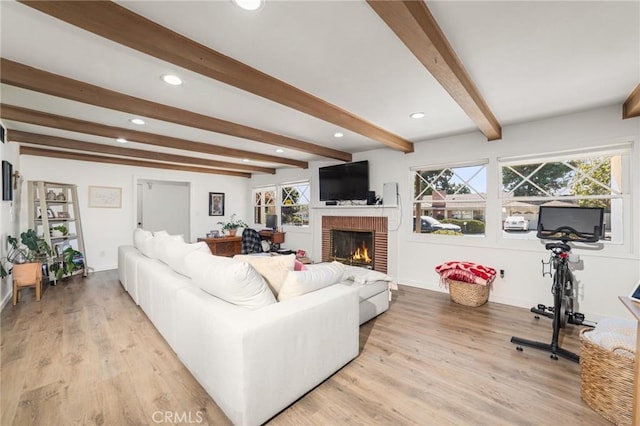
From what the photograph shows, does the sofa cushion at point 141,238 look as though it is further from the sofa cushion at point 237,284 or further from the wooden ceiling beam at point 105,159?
the wooden ceiling beam at point 105,159

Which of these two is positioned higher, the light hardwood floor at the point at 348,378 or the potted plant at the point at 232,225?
the potted plant at the point at 232,225

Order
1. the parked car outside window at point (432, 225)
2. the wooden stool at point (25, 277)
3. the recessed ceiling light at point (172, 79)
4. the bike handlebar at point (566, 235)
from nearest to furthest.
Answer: the recessed ceiling light at point (172, 79) < the bike handlebar at point (566, 235) < the wooden stool at point (25, 277) < the parked car outside window at point (432, 225)

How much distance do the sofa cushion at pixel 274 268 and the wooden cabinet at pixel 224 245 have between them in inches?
188

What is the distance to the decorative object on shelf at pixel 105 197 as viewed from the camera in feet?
17.7

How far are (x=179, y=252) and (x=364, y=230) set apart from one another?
321cm

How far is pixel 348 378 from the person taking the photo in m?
1.95

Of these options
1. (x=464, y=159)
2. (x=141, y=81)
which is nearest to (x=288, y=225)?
(x=464, y=159)

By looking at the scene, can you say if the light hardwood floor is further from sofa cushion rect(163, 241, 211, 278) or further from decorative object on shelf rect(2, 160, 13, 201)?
decorative object on shelf rect(2, 160, 13, 201)

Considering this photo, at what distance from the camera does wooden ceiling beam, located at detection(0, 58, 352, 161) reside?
1.99m

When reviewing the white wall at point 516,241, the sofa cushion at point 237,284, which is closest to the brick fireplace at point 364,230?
the white wall at point 516,241

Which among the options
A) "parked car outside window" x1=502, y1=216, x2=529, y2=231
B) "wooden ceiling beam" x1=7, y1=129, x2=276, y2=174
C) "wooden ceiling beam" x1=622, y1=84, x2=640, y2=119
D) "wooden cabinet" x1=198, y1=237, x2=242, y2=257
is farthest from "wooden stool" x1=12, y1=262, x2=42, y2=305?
"wooden ceiling beam" x1=622, y1=84, x2=640, y2=119

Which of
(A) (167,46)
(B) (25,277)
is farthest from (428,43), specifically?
(B) (25,277)

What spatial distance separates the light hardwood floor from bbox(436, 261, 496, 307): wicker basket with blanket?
41cm

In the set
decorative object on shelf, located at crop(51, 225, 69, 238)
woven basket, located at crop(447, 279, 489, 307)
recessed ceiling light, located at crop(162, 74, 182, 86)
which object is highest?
recessed ceiling light, located at crop(162, 74, 182, 86)
